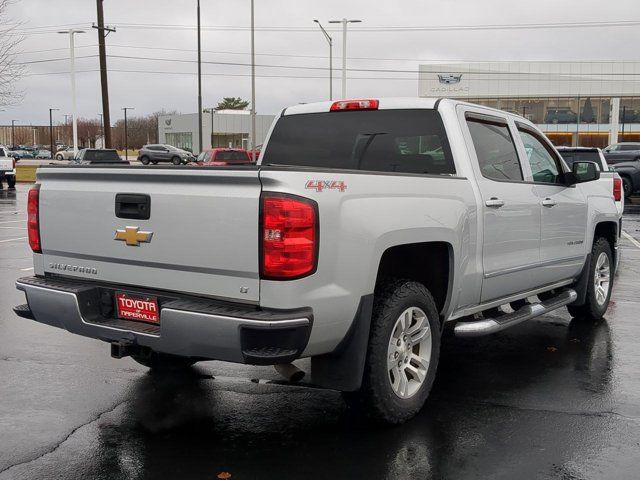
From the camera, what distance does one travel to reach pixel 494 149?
5.77 m

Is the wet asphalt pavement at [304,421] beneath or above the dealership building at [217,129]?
beneath

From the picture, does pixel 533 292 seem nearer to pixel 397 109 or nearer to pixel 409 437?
pixel 397 109

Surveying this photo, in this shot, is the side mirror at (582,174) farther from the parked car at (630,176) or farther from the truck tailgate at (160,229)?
the parked car at (630,176)

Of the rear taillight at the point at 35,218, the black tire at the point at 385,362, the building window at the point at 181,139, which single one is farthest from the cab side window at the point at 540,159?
the building window at the point at 181,139

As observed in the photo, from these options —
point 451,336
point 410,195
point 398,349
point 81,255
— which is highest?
point 410,195

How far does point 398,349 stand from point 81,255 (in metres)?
2.00

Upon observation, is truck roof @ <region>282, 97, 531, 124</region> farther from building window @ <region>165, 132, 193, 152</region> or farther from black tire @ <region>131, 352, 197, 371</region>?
building window @ <region>165, 132, 193, 152</region>

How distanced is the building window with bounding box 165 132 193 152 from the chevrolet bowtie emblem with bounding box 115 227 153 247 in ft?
285

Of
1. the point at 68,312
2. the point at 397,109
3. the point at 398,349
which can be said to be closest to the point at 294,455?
the point at 398,349

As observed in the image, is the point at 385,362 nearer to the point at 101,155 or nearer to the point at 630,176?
the point at 630,176

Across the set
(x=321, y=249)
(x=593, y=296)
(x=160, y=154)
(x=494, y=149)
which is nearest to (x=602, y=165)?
(x=593, y=296)

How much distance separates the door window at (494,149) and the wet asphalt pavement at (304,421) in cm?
154

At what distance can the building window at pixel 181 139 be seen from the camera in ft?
297

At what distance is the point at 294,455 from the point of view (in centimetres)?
409
